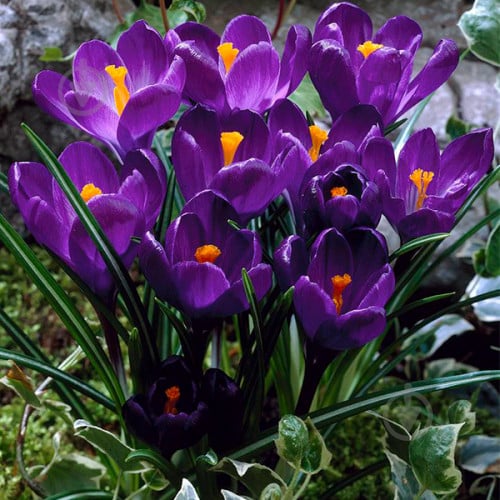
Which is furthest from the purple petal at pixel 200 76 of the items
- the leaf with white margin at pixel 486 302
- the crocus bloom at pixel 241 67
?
the leaf with white margin at pixel 486 302

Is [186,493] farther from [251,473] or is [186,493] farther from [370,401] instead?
[370,401]

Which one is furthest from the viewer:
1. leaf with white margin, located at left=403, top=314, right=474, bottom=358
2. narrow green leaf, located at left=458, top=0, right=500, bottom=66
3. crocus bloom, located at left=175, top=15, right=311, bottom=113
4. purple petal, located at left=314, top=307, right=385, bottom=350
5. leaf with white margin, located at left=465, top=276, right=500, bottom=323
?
leaf with white margin, located at left=403, top=314, right=474, bottom=358

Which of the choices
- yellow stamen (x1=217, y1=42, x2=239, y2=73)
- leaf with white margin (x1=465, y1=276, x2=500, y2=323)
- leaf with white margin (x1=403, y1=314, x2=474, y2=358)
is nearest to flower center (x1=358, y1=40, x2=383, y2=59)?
yellow stamen (x1=217, y1=42, x2=239, y2=73)

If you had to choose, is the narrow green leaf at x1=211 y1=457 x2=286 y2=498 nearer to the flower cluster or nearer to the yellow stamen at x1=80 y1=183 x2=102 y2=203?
the flower cluster

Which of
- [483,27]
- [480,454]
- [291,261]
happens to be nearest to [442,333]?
[480,454]

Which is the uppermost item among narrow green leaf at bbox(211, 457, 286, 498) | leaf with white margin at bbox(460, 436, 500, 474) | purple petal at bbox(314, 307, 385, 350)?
purple petal at bbox(314, 307, 385, 350)

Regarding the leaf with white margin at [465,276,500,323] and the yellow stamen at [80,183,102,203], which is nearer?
the yellow stamen at [80,183,102,203]

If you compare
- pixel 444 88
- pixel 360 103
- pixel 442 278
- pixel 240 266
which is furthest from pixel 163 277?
pixel 444 88
